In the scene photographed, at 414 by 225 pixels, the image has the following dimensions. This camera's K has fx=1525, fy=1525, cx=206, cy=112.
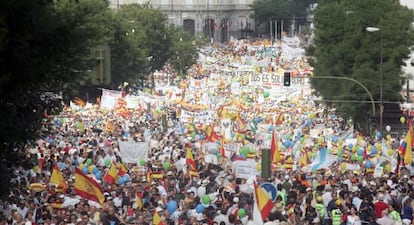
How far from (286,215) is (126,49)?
185 feet

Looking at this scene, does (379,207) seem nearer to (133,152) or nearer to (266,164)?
(266,164)

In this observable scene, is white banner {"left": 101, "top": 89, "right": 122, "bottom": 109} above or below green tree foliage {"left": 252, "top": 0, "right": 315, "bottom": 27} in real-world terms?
above

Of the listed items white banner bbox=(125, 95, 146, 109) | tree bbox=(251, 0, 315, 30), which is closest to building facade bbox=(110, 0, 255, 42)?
tree bbox=(251, 0, 315, 30)

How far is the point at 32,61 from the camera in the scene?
16.9 meters

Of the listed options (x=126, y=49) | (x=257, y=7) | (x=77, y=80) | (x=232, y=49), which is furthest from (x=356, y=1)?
(x=257, y=7)

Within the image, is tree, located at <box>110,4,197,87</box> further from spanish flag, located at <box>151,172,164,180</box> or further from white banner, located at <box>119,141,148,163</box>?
spanish flag, located at <box>151,172,164,180</box>

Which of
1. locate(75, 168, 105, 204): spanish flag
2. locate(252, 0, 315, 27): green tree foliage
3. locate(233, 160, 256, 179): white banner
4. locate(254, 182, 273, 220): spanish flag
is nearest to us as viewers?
locate(254, 182, 273, 220): spanish flag

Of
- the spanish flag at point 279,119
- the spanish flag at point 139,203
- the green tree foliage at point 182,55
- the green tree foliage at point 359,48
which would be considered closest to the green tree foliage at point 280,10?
the green tree foliage at point 182,55

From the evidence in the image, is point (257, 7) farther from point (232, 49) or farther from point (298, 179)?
point (298, 179)

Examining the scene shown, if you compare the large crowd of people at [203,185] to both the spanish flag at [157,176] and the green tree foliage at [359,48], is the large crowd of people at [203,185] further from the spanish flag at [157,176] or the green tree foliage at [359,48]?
the green tree foliage at [359,48]

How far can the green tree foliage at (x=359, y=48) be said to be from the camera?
58.8 m

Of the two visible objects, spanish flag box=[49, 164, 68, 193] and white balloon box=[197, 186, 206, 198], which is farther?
spanish flag box=[49, 164, 68, 193]

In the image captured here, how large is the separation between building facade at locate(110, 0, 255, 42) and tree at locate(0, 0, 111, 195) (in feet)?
479

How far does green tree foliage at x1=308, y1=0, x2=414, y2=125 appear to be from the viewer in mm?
58750
